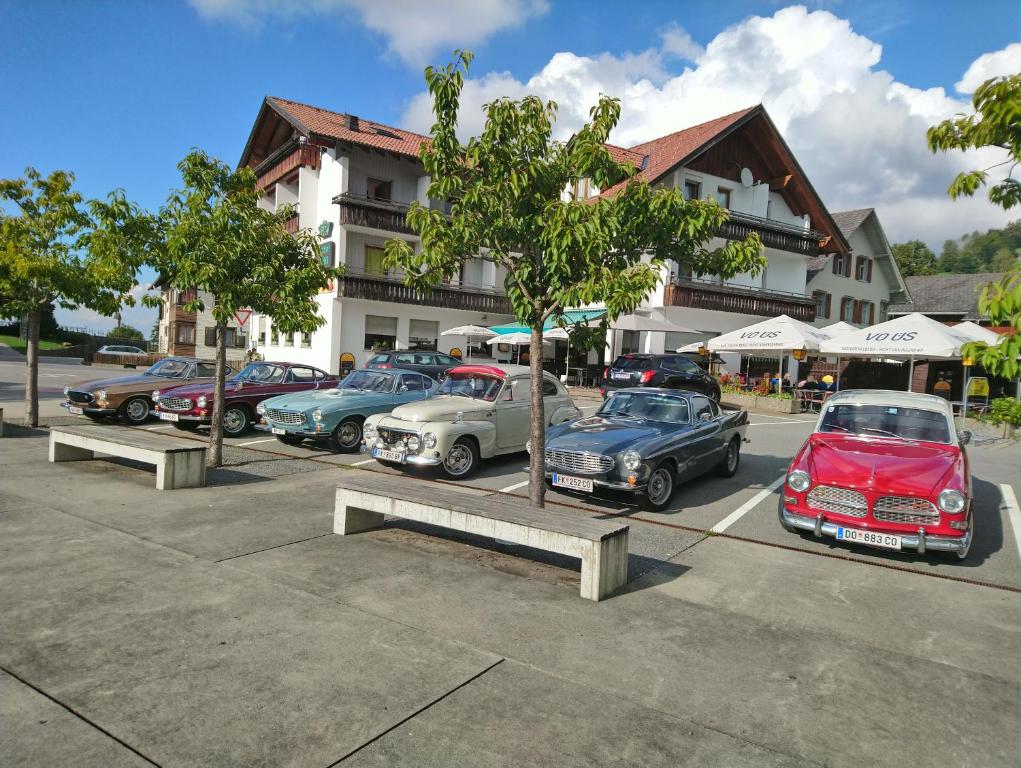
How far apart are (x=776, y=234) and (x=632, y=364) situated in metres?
16.5

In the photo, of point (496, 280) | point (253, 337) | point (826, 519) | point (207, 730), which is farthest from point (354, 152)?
point (207, 730)

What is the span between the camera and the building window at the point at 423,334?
31.6 m

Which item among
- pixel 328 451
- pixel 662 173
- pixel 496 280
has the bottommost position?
pixel 328 451

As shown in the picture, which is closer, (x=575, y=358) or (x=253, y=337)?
(x=575, y=358)

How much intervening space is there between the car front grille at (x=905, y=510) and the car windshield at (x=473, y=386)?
5.98 metres

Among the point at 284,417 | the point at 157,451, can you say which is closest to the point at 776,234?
the point at 284,417

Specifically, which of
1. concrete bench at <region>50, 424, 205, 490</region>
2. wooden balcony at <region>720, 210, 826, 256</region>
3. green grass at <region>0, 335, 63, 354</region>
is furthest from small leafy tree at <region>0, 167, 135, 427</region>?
green grass at <region>0, 335, 63, 354</region>

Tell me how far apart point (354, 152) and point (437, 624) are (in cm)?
2898

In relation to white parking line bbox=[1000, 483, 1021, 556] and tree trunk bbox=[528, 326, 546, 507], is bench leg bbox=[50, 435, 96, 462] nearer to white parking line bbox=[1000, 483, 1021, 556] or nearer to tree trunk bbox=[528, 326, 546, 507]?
tree trunk bbox=[528, 326, 546, 507]

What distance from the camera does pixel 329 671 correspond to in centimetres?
384

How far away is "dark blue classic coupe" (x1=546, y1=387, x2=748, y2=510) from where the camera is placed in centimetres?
810

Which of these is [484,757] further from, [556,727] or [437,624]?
[437,624]

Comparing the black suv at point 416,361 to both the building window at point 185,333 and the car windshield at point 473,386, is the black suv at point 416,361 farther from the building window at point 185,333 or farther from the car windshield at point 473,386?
the building window at point 185,333

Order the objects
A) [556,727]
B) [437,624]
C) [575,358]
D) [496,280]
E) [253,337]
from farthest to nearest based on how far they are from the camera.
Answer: [253,337] → [496,280] → [575,358] → [437,624] → [556,727]
